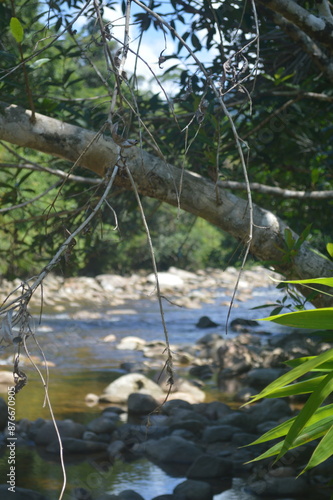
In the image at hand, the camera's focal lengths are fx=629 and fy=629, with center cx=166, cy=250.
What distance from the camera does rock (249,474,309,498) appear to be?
12.9 feet

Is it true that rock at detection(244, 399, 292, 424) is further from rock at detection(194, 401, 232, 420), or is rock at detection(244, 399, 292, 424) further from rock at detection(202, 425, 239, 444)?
rock at detection(202, 425, 239, 444)

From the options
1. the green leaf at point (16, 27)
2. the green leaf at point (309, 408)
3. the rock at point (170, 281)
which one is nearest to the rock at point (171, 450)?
the green leaf at point (309, 408)

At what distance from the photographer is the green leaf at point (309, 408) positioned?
1.49 metres

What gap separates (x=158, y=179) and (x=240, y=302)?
12.0 meters

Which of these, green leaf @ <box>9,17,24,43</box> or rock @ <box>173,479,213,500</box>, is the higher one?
green leaf @ <box>9,17,24,43</box>

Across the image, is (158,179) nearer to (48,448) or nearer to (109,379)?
(48,448)

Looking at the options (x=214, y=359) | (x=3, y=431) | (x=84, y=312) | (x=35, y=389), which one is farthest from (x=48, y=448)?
(x=84, y=312)

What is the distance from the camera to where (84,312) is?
11977 mm

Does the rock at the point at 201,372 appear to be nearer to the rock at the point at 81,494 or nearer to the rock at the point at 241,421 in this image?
the rock at the point at 241,421

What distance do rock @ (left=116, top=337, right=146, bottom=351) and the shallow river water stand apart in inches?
6.4

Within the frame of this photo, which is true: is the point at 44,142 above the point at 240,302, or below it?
above

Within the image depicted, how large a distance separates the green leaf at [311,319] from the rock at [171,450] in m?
3.24

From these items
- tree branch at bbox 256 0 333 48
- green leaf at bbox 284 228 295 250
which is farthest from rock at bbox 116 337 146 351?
tree branch at bbox 256 0 333 48

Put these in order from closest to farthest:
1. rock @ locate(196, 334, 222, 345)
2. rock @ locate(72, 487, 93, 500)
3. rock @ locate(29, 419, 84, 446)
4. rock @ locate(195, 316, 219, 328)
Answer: rock @ locate(72, 487, 93, 500) < rock @ locate(29, 419, 84, 446) < rock @ locate(196, 334, 222, 345) < rock @ locate(195, 316, 219, 328)
